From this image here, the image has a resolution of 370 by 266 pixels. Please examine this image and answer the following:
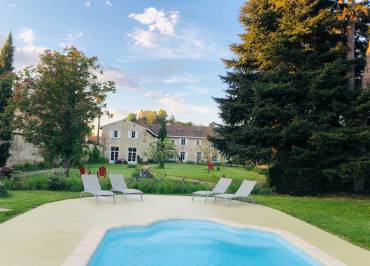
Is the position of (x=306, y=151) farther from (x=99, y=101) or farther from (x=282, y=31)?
(x=99, y=101)

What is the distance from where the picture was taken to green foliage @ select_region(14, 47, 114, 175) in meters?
17.9

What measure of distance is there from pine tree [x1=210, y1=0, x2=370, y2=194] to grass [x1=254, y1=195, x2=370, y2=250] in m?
2.95

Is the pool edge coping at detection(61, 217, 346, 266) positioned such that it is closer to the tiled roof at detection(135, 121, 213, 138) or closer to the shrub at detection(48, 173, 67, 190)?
the shrub at detection(48, 173, 67, 190)

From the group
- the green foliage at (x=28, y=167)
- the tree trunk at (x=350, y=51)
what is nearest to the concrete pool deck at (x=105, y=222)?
the tree trunk at (x=350, y=51)

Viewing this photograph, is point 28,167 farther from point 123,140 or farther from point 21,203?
point 123,140

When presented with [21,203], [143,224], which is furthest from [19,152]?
[143,224]

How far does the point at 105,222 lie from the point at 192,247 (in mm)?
2560

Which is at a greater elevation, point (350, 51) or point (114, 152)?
point (350, 51)

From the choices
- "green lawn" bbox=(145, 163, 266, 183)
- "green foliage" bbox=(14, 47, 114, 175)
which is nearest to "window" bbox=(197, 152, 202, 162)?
"green lawn" bbox=(145, 163, 266, 183)

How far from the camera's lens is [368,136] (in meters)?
16.1

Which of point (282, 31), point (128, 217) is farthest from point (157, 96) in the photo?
point (128, 217)

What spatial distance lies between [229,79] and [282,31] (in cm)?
447

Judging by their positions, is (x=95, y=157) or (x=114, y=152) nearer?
(x=95, y=157)

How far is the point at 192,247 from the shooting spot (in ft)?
26.5
